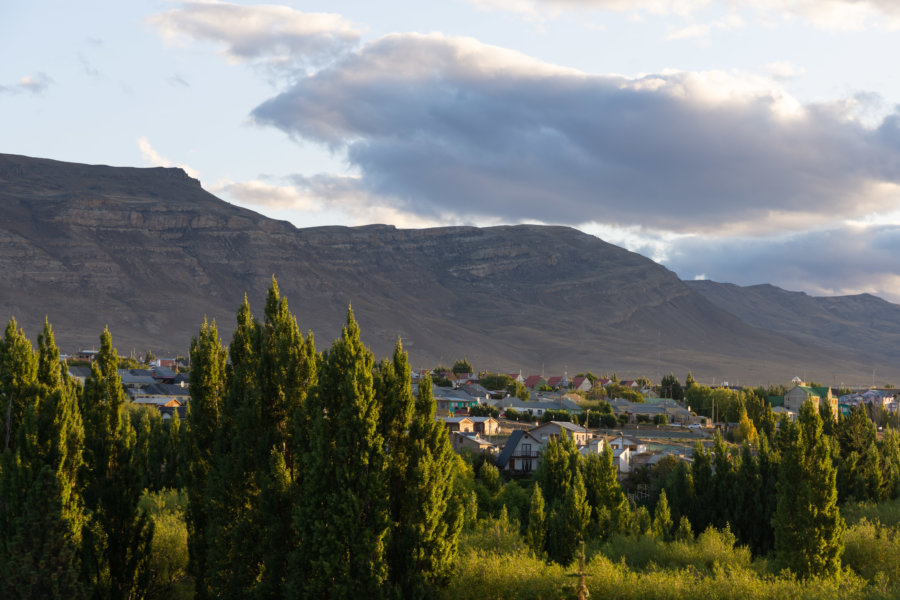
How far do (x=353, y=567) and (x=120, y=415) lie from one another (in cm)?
1280

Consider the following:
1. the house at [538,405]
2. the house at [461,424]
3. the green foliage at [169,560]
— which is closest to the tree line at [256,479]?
the green foliage at [169,560]

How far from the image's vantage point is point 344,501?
93.4 ft

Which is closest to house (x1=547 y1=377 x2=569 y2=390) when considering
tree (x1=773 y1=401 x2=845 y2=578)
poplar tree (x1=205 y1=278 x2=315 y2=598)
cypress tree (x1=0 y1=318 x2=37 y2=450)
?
tree (x1=773 y1=401 x2=845 y2=578)

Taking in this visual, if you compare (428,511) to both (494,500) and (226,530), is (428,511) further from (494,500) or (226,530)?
(494,500)

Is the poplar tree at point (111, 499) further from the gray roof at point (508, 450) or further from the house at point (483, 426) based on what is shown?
the house at point (483, 426)

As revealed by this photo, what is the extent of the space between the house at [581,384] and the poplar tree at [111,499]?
417 ft

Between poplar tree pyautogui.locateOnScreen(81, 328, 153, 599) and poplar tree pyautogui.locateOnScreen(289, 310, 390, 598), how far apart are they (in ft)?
25.9

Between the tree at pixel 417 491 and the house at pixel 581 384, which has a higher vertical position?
the tree at pixel 417 491

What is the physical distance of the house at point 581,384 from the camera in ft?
527

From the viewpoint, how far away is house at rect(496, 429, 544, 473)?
7975 cm

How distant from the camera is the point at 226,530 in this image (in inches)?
1203

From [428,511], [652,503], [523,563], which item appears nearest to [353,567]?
[428,511]

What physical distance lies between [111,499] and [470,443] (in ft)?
168

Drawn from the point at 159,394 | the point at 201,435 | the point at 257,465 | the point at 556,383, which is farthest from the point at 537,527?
the point at 556,383
